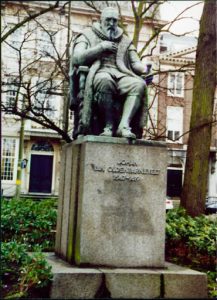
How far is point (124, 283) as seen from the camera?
17.8 feet

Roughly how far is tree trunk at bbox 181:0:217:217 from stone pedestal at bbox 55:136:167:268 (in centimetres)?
507

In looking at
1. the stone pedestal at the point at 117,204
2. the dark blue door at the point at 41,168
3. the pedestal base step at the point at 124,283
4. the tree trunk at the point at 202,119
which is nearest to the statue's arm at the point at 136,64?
the stone pedestal at the point at 117,204

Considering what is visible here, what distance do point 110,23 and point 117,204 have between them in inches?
95.5

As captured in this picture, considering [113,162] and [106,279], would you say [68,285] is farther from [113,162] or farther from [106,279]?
[113,162]

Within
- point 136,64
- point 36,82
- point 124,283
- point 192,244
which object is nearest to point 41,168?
point 36,82

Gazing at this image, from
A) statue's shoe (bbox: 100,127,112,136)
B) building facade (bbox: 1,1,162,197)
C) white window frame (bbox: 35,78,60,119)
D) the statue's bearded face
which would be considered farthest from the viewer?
white window frame (bbox: 35,78,60,119)

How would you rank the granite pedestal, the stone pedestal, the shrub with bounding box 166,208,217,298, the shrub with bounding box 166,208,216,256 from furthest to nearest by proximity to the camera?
the shrub with bounding box 166,208,216,256 < the shrub with bounding box 166,208,217,298 < the stone pedestal < the granite pedestal

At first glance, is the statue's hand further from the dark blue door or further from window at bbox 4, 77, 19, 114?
window at bbox 4, 77, 19, 114

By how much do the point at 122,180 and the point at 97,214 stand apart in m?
0.51

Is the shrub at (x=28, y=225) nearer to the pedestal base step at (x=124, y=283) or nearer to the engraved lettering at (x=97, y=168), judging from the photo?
the engraved lettering at (x=97, y=168)

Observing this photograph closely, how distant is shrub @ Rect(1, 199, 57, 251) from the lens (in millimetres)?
8492

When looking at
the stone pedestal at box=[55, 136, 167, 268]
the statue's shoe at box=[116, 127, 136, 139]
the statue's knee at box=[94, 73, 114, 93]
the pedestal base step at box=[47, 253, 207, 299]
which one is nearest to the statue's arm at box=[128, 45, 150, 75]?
the statue's knee at box=[94, 73, 114, 93]

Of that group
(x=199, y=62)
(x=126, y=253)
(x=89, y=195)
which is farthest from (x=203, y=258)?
(x=199, y=62)

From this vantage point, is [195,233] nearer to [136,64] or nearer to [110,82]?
[136,64]
